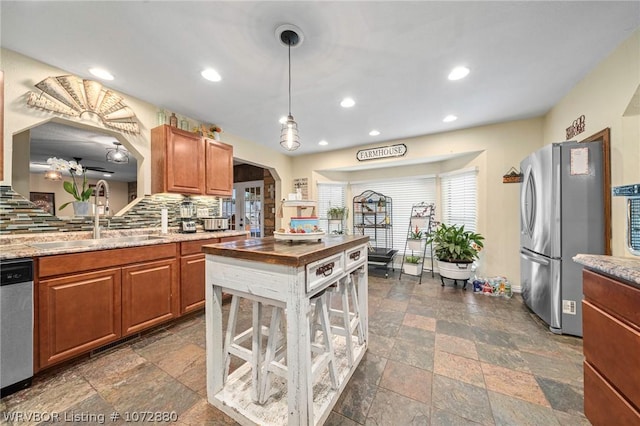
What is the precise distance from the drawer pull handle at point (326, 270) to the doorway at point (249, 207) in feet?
14.4

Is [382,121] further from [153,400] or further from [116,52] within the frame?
[153,400]

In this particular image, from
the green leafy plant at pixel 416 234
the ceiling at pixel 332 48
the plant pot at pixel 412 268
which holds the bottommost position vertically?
the plant pot at pixel 412 268

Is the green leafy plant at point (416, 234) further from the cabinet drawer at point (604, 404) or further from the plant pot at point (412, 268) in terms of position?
the cabinet drawer at point (604, 404)

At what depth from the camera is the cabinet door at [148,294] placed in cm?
203

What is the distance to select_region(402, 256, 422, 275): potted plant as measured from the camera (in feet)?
13.8

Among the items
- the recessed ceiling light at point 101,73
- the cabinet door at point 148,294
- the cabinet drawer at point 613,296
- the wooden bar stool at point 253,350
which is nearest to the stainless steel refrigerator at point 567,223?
the cabinet drawer at point 613,296

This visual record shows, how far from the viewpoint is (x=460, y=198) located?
13.3 feet

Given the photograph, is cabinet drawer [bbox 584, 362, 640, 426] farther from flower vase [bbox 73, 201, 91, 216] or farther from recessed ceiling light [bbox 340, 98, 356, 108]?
flower vase [bbox 73, 201, 91, 216]

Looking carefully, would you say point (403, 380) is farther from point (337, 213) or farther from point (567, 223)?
point (337, 213)

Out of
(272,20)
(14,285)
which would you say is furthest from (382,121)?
(14,285)

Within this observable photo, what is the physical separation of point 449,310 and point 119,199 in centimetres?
1045

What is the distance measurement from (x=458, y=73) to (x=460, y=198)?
95.8 inches

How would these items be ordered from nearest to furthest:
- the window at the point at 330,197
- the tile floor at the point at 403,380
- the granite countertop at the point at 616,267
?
the granite countertop at the point at 616,267 < the tile floor at the point at 403,380 < the window at the point at 330,197

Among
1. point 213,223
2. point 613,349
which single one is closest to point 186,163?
point 213,223
